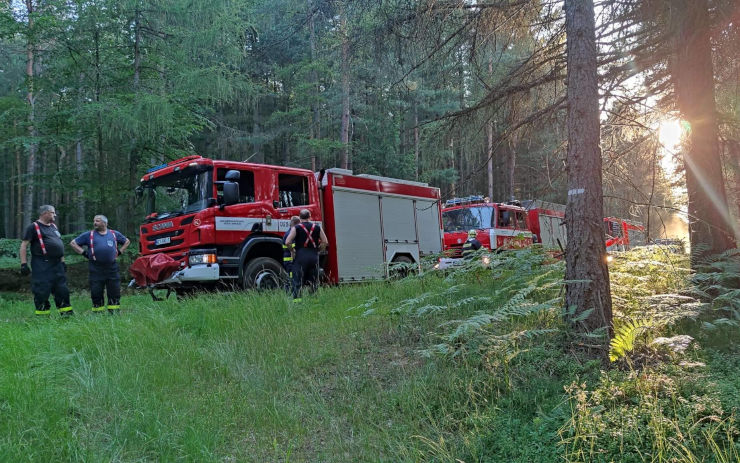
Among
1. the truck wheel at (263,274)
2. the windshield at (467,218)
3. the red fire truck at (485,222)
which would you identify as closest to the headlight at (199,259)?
the truck wheel at (263,274)

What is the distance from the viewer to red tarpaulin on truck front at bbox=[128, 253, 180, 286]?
25.4 ft

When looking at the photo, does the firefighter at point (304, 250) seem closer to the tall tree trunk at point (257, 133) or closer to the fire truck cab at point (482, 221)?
the fire truck cab at point (482, 221)

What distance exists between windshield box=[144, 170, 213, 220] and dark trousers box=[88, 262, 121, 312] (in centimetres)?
133

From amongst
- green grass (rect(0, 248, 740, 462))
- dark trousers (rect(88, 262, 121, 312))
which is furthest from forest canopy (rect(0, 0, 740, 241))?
dark trousers (rect(88, 262, 121, 312))

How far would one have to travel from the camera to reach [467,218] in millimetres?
14461

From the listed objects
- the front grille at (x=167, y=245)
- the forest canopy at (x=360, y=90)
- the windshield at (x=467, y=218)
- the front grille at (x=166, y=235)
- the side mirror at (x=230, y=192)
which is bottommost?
the front grille at (x=167, y=245)

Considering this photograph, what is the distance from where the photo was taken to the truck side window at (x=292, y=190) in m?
9.23

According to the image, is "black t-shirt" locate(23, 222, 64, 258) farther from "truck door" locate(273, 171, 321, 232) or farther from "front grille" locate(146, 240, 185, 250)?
"truck door" locate(273, 171, 321, 232)

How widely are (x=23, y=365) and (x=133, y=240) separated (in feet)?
33.7

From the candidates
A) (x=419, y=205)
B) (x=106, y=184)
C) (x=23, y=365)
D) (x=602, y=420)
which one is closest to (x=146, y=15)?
(x=106, y=184)

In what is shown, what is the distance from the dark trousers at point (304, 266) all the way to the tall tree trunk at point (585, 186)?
15.4 feet

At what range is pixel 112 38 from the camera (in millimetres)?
14430

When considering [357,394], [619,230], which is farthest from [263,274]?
[619,230]

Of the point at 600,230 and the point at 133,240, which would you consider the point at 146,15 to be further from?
the point at 600,230
